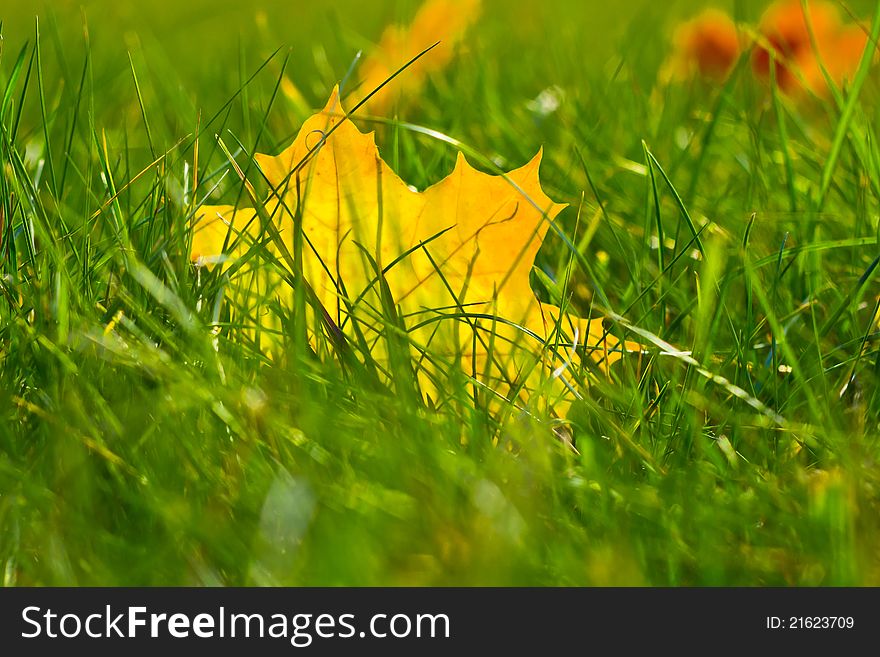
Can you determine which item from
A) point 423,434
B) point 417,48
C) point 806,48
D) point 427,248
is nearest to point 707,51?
point 806,48

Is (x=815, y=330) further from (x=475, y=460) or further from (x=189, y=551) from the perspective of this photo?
(x=189, y=551)

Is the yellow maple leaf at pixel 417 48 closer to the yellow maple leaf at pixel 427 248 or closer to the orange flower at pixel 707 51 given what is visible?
the orange flower at pixel 707 51

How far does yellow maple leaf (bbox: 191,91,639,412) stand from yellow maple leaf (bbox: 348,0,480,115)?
731 mm

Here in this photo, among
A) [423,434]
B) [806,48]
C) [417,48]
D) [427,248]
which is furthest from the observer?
[806,48]

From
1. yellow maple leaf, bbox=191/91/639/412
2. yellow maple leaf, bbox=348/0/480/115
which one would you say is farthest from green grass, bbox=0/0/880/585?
yellow maple leaf, bbox=348/0/480/115

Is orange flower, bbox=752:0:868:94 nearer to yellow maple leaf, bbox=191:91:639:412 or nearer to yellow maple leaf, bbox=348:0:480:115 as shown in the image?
yellow maple leaf, bbox=348:0:480:115

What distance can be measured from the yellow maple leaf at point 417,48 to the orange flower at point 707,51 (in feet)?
1.37

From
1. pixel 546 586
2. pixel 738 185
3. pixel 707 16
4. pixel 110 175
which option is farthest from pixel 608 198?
pixel 707 16

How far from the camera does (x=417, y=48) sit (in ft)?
5.67

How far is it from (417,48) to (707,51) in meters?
0.60

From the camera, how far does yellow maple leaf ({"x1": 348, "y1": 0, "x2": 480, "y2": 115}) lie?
1.63 metres

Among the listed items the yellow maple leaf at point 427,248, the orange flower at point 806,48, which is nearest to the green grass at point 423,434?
the yellow maple leaf at point 427,248

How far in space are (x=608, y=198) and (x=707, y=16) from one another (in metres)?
1.06

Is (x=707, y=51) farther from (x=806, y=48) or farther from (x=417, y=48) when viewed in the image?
(x=417, y=48)
